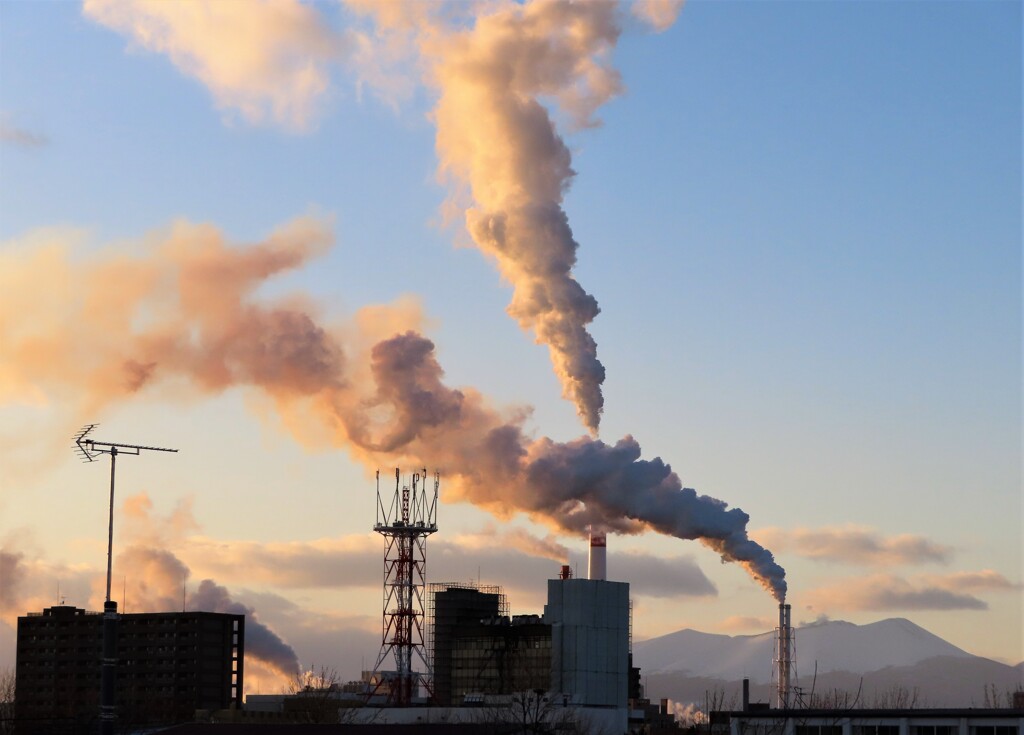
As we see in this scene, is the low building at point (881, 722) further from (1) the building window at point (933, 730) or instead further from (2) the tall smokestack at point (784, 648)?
(2) the tall smokestack at point (784, 648)

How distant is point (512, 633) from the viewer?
19325 centimetres

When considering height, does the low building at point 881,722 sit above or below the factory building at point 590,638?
below

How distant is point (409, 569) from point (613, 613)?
2530 centimetres

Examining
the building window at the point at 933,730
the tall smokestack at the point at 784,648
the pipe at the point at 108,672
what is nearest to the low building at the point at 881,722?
the building window at the point at 933,730

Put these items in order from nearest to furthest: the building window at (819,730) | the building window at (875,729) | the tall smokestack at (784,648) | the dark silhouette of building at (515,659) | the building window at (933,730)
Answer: the building window at (933,730)
the building window at (875,729)
the building window at (819,730)
the tall smokestack at (784,648)
the dark silhouette of building at (515,659)

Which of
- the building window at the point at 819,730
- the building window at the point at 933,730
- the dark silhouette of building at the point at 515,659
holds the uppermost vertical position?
the dark silhouette of building at the point at 515,659

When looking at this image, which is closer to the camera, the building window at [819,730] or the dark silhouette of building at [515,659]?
the building window at [819,730]

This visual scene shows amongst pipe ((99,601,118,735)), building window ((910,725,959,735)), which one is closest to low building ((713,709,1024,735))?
building window ((910,725,959,735))

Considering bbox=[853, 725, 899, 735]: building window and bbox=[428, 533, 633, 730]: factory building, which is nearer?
bbox=[853, 725, 899, 735]: building window

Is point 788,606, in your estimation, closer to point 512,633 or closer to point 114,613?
point 512,633

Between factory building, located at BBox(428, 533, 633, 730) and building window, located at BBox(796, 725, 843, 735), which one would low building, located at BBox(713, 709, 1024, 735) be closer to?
building window, located at BBox(796, 725, 843, 735)

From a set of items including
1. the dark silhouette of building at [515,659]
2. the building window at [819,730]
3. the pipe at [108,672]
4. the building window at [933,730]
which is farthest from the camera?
the dark silhouette of building at [515,659]

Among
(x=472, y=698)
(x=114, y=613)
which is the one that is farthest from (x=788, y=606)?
(x=114, y=613)

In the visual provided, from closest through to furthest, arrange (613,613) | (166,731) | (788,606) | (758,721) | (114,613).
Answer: (114,613) < (758,721) < (166,731) < (788,606) < (613,613)
